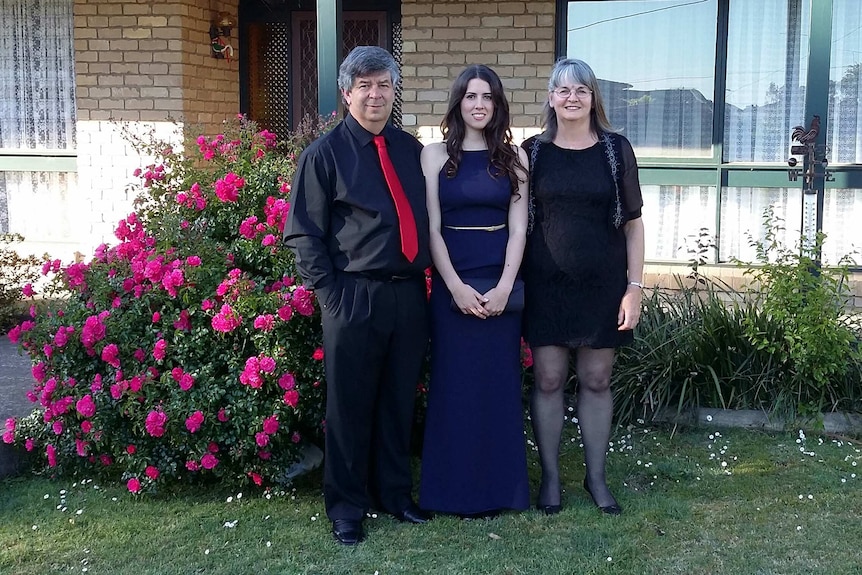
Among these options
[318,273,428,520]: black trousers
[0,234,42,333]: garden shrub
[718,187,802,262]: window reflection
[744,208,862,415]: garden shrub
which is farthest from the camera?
[718,187,802,262]: window reflection

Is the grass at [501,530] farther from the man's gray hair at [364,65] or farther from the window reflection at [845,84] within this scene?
the window reflection at [845,84]

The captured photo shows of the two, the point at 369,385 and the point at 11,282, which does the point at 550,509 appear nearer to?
the point at 369,385

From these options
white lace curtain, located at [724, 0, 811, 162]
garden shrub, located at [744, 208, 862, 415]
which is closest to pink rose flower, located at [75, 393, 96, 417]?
garden shrub, located at [744, 208, 862, 415]

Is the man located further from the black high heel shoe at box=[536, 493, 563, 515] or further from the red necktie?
the black high heel shoe at box=[536, 493, 563, 515]

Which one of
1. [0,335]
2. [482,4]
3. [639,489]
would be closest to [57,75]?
[0,335]

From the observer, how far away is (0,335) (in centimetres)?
739

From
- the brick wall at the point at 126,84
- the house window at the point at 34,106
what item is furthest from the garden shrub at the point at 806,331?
the house window at the point at 34,106

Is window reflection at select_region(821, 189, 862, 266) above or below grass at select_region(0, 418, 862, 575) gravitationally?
above

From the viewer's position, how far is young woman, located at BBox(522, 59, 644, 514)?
12.9 feet

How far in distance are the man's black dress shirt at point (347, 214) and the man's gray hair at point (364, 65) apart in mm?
187

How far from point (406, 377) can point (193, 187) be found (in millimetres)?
1557

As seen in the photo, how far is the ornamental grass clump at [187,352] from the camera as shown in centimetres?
418

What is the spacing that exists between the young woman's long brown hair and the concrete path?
260 cm

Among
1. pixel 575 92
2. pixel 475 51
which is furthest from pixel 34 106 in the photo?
pixel 575 92
